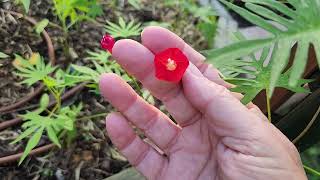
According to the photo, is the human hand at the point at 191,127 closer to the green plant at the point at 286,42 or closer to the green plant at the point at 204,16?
the green plant at the point at 286,42

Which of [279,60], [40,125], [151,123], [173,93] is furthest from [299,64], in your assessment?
[40,125]

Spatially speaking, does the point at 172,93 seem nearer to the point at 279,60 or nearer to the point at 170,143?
the point at 170,143

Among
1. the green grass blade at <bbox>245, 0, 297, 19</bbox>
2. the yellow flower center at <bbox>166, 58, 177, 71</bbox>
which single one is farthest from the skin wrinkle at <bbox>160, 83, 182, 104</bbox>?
the green grass blade at <bbox>245, 0, 297, 19</bbox>

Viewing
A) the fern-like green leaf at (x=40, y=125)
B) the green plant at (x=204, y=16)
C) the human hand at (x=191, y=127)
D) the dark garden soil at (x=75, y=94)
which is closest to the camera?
the human hand at (x=191, y=127)

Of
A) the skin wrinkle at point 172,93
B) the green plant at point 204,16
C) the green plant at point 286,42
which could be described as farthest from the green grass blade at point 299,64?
the green plant at point 204,16

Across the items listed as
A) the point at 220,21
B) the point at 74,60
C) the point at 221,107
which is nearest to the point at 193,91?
the point at 221,107

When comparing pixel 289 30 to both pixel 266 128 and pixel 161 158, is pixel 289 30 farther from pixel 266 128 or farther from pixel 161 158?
pixel 161 158

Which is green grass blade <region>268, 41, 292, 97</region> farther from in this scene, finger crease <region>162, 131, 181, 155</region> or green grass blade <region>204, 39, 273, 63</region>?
finger crease <region>162, 131, 181, 155</region>
